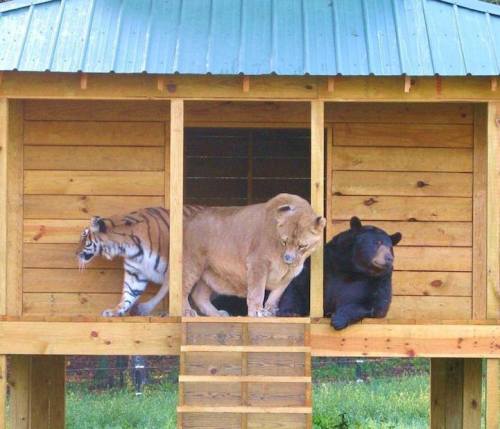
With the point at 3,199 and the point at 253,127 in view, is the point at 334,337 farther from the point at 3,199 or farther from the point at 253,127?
the point at 3,199

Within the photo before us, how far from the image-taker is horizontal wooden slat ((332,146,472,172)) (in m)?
10.8

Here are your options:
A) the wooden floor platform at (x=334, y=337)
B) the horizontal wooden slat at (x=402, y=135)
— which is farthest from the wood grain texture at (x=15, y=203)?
the horizontal wooden slat at (x=402, y=135)

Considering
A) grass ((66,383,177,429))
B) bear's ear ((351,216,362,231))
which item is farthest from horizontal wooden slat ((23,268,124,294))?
grass ((66,383,177,429))

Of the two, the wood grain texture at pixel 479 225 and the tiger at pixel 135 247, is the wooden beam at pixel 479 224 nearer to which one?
the wood grain texture at pixel 479 225

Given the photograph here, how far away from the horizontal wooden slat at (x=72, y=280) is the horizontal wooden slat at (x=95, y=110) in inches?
A: 52.1

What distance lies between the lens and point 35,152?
10656 millimetres

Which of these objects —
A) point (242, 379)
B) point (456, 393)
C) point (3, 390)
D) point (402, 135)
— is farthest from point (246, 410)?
point (456, 393)

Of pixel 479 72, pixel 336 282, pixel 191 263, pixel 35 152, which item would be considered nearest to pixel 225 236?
pixel 191 263

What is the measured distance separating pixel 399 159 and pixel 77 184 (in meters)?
2.81

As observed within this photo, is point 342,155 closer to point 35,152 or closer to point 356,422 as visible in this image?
point 35,152

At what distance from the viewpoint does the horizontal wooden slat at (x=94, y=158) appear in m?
10.6

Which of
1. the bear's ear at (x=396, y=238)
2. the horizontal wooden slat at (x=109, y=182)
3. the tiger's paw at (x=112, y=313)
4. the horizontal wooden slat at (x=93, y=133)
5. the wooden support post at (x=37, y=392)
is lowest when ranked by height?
the wooden support post at (x=37, y=392)

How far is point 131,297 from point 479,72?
3.43 m

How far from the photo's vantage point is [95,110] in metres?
10.8
